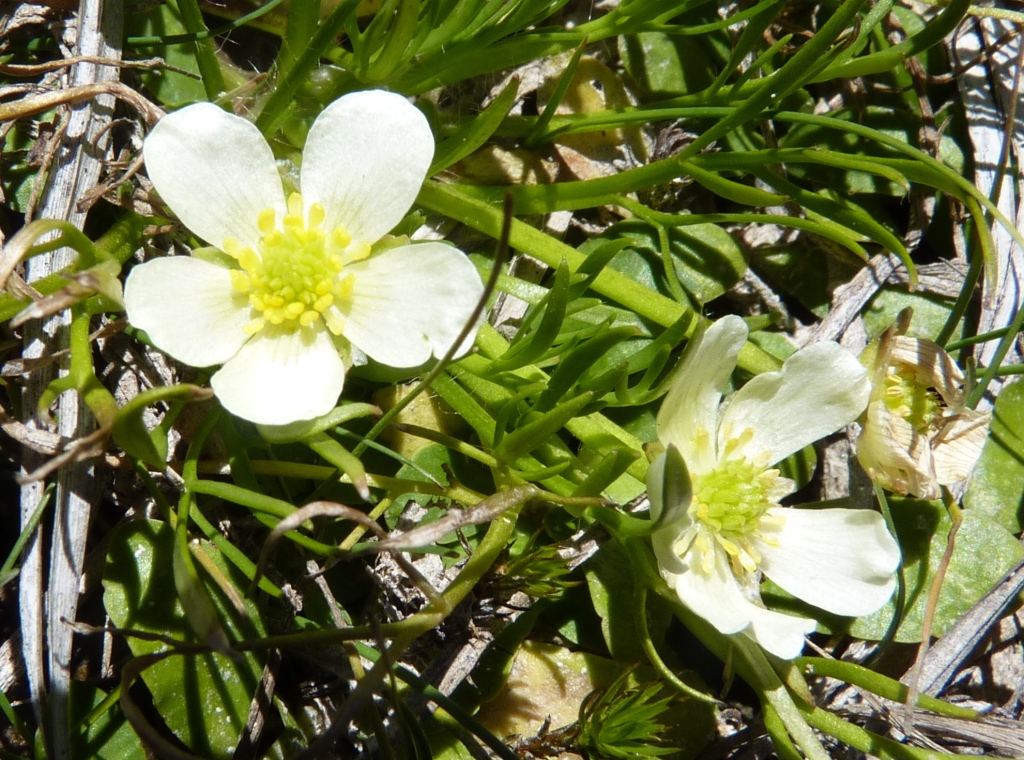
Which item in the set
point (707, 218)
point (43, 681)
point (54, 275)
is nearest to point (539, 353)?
point (707, 218)

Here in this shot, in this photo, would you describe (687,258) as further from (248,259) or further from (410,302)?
(248,259)

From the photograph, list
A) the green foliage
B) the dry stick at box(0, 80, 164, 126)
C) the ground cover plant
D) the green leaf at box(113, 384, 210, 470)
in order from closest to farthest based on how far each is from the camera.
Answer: the green leaf at box(113, 384, 210, 470) → the ground cover plant → the dry stick at box(0, 80, 164, 126) → the green foliage

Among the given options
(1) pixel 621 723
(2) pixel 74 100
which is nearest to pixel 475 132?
(2) pixel 74 100

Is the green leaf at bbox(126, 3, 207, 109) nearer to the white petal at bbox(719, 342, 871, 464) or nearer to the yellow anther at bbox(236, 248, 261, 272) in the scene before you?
the yellow anther at bbox(236, 248, 261, 272)

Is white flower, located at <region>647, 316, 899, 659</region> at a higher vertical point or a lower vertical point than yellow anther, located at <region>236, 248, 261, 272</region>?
lower

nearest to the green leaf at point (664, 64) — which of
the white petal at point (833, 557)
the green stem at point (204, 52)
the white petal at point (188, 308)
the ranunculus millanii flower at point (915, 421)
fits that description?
the ranunculus millanii flower at point (915, 421)

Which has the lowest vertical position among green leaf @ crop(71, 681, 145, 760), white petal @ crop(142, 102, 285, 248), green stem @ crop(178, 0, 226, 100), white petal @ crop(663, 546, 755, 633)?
green leaf @ crop(71, 681, 145, 760)

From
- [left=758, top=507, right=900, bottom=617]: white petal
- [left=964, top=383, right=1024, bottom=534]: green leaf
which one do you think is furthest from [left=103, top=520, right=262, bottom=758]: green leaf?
[left=964, top=383, right=1024, bottom=534]: green leaf
